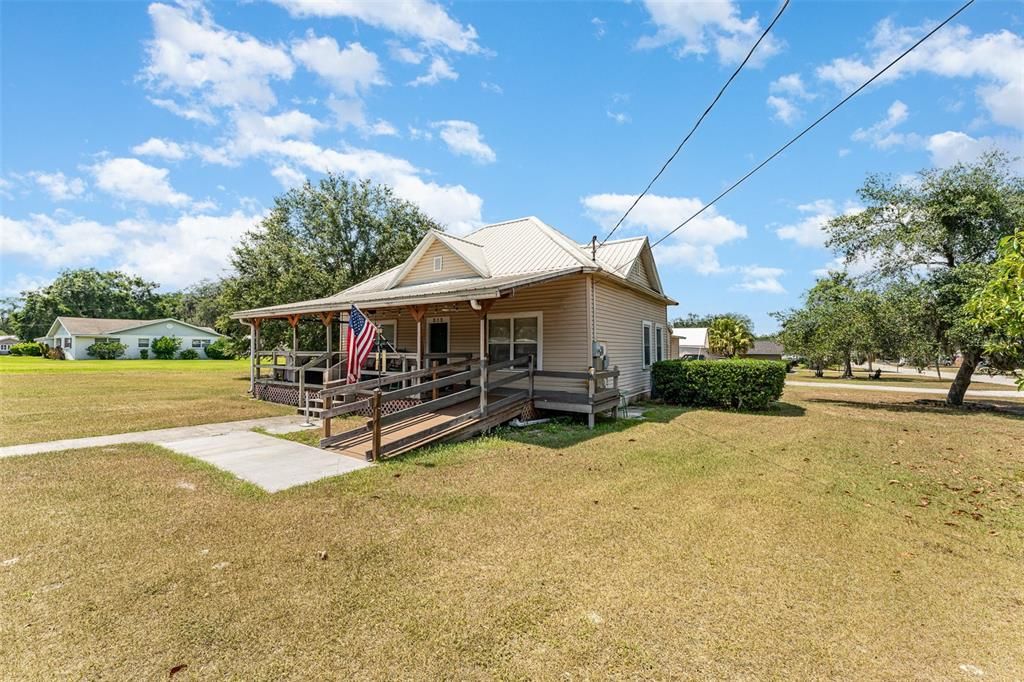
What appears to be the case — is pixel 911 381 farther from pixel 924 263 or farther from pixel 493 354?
pixel 493 354

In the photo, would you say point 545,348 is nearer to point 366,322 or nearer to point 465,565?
point 366,322

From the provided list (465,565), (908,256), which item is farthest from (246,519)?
(908,256)

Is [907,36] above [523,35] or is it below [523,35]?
below

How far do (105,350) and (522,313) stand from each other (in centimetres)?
5370

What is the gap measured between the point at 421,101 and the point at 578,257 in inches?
229

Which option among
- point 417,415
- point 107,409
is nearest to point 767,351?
point 417,415

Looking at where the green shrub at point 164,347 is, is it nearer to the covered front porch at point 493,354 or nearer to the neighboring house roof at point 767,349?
the covered front porch at point 493,354

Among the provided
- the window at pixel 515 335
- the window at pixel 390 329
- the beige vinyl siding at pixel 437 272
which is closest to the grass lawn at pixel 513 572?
the window at pixel 515 335

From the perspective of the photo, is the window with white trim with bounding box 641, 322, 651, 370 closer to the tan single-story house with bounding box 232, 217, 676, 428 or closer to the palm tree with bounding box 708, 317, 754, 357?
the tan single-story house with bounding box 232, 217, 676, 428

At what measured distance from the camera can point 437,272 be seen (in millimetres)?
14172

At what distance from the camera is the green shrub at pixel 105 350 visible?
4531 cm

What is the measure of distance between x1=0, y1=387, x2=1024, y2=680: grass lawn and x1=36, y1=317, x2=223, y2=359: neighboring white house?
176ft

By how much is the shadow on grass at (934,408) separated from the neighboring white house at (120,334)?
61448mm

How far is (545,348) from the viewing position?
1159 centimetres
